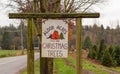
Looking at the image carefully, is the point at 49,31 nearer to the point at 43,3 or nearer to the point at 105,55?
the point at 43,3

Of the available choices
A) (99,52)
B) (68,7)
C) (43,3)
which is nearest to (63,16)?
(43,3)

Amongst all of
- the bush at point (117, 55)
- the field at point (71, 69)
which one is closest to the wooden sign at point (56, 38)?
the field at point (71, 69)

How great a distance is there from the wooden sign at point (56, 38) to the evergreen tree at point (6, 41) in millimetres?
117449

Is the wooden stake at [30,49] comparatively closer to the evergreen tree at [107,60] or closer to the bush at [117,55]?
the evergreen tree at [107,60]

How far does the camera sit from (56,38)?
29.5ft

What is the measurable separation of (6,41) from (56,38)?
118095 mm

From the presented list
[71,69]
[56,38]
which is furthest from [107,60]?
[56,38]

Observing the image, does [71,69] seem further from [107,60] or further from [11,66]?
[107,60]

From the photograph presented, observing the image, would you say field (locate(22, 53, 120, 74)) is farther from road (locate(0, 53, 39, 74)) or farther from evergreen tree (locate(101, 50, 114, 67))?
evergreen tree (locate(101, 50, 114, 67))

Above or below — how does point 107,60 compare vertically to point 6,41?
below

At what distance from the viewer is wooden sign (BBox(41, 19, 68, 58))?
8.99 metres

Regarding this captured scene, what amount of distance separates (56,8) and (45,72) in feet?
6.83

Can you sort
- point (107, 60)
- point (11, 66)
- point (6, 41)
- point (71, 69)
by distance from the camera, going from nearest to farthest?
point (71, 69)
point (11, 66)
point (107, 60)
point (6, 41)

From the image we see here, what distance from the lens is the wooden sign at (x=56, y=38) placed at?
8992 mm
